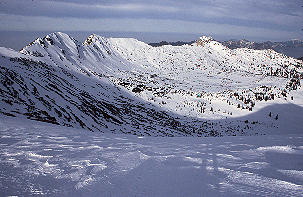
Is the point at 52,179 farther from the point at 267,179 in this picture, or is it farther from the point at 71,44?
the point at 71,44

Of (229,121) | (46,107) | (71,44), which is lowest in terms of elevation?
(229,121)

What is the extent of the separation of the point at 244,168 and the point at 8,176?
5.52 m

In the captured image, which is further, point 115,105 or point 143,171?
point 115,105

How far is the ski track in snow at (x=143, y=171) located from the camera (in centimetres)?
→ 341

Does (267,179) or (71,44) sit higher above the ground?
(71,44)

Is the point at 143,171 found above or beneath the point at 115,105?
above

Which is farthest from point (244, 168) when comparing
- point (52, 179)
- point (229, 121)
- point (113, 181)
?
point (229, 121)

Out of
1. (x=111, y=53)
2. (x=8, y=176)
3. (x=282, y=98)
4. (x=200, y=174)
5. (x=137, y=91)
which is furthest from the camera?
(x=111, y=53)

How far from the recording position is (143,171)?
4.30 metres

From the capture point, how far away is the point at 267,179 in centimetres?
383

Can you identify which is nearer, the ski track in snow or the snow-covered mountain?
the ski track in snow

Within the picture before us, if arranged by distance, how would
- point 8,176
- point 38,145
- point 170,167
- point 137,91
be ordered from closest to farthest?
point 8,176 → point 170,167 → point 38,145 → point 137,91

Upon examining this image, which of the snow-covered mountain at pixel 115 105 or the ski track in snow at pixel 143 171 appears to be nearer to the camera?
the ski track in snow at pixel 143 171

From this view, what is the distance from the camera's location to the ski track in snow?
341cm
